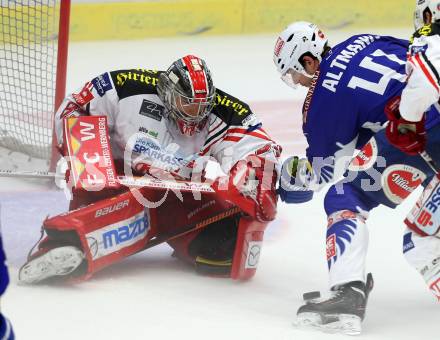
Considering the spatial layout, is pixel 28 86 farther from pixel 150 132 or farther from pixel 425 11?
pixel 425 11

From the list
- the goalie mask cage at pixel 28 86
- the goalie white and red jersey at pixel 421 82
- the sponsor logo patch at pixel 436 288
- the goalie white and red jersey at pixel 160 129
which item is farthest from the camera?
the goalie mask cage at pixel 28 86

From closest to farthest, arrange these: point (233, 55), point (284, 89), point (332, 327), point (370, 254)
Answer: point (332, 327) < point (370, 254) < point (284, 89) < point (233, 55)

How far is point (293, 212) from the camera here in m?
5.14

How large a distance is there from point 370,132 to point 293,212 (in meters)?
1.34

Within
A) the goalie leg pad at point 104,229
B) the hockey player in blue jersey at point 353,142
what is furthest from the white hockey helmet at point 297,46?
the goalie leg pad at point 104,229

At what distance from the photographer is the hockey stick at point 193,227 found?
4.16 m

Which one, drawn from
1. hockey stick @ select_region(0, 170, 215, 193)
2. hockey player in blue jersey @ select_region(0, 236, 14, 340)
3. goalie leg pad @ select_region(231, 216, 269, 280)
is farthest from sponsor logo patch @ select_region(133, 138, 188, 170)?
hockey player in blue jersey @ select_region(0, 236, 14, 340)

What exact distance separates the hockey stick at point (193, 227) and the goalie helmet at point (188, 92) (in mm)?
362

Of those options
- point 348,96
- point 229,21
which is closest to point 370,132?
point 348,96

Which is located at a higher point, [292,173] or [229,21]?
[292,173]

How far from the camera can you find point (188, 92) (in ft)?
13.3

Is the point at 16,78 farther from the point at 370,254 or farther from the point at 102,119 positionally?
the point at 370,254

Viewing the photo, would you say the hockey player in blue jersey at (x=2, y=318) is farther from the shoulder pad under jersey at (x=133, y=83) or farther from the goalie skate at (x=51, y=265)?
the shoulder pad under jersey at (x=133, y=83)

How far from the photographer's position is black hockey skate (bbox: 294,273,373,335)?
3525 millimetres
